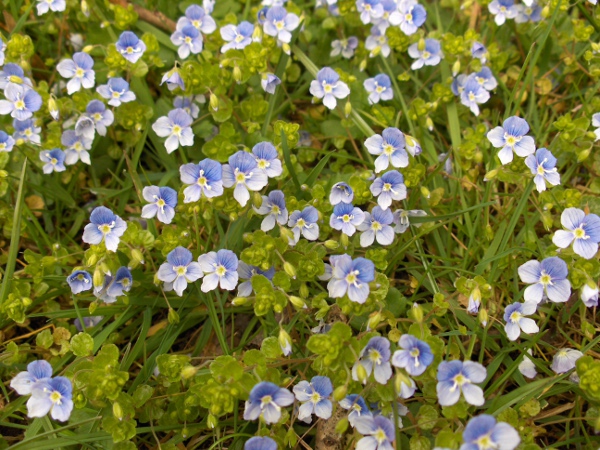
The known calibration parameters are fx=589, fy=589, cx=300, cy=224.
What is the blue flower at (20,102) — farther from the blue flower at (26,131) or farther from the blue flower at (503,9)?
the blue flower at (503,9)

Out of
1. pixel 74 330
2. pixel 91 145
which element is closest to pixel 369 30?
pixel 91 145

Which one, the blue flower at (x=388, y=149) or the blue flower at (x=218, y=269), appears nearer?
the blue flower at (x=218, y=269)

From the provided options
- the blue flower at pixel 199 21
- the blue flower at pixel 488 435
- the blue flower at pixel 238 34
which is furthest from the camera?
the blue flower at pixel 199 21

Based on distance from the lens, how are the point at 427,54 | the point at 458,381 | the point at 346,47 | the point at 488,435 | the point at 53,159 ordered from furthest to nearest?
the point at 346,47, the point at 427,54, the point at 53,159, the point at 458,381, the point at 488,435

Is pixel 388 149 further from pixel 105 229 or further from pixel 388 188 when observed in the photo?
pixel 105 229

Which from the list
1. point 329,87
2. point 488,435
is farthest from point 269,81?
point 488,435

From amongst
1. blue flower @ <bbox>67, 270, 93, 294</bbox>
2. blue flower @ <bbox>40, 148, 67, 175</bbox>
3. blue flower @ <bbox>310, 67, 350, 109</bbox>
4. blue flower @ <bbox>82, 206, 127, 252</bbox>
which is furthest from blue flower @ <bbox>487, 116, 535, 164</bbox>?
blue flower @ <bbox>40, 148, 67, 175</bbox>

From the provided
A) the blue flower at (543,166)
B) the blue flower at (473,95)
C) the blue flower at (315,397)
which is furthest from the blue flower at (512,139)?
the blue flower at (315,397)
